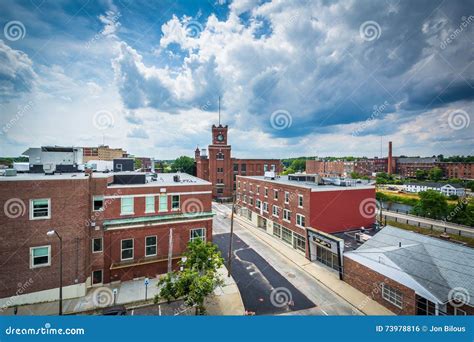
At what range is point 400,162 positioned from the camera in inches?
2594

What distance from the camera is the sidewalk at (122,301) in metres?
9.87

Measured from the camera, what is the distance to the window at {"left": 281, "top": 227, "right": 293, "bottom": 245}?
65.5 feet

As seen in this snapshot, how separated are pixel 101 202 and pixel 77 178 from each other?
201 centimetres

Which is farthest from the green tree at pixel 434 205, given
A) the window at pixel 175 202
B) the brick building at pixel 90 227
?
the window at pixel 175 202

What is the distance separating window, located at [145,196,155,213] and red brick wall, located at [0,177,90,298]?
2.99 m

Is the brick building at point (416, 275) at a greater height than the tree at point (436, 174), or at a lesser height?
lesser

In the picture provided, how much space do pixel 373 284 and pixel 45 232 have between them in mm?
16914

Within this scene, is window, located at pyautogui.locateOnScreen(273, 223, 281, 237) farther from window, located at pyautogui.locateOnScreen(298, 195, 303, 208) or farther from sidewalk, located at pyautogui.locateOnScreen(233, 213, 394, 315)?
window, located at pyautogui.locateOnScreen(298, 195, 303, 208)

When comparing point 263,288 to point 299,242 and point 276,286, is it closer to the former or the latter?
point 276,286

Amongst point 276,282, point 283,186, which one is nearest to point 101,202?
point 276,282

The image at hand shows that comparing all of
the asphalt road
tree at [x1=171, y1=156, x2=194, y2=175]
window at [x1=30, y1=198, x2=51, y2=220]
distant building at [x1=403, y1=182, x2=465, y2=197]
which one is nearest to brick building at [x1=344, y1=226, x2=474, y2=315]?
the asphalt road

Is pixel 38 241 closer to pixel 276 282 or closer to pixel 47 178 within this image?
pixel 47 178

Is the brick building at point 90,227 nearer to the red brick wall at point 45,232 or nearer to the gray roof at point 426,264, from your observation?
the red brick wall at point 45,232

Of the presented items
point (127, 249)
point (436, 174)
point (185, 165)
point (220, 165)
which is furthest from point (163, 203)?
point (436, 174)
